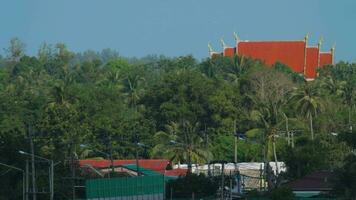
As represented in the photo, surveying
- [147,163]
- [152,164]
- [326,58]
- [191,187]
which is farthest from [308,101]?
[326,58]

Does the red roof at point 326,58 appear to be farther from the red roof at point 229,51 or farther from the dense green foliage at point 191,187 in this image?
the dense green foliage at point 191,187

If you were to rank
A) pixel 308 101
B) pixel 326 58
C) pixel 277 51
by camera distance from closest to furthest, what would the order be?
pixel 308 101 < pixel 326 58 < pixel 277 51

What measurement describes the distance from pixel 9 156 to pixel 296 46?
223ft

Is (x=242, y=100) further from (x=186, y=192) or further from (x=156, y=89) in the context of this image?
(x=186, y=192)

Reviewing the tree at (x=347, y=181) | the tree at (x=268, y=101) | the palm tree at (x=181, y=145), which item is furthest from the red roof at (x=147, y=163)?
the tree at (x=347, y=181)

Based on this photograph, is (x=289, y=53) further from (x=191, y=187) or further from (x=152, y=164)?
(x=191, y=187)

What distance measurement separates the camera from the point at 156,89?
3920 inches

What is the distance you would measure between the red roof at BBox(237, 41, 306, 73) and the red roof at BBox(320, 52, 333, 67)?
2.26 meters

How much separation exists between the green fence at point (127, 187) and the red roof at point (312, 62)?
207ft

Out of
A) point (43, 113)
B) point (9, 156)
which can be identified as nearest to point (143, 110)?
point (43, 113)

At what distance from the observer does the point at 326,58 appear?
131375mm

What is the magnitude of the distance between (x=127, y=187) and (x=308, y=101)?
28.5 metres

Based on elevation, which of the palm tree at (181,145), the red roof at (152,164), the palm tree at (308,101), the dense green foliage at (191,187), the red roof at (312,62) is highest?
the red roof at (312,62)

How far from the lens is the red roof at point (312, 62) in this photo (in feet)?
421
